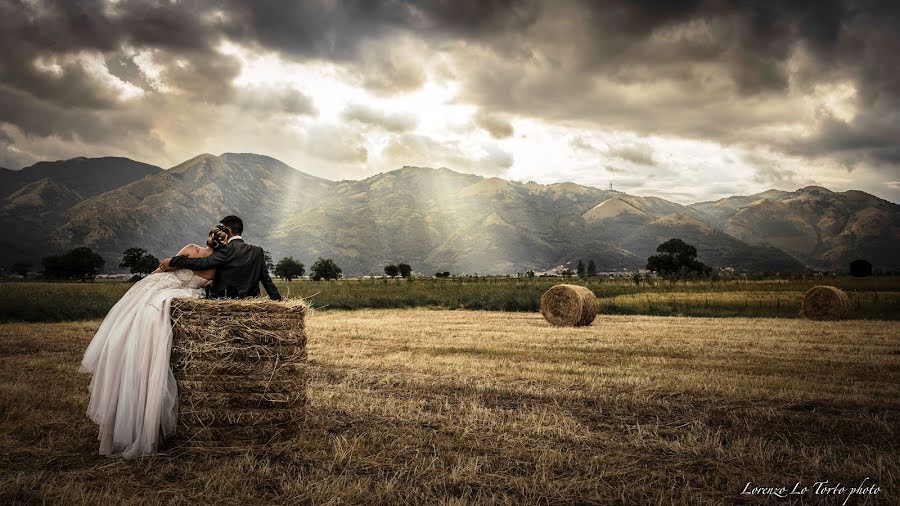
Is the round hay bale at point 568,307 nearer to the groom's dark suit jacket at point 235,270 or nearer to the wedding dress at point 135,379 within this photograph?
the groom's dark suit jacket at point 235,270

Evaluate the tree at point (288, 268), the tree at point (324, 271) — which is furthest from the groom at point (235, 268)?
the tree at point (288, 268)

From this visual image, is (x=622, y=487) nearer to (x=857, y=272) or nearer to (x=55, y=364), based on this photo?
(x=55, y=364)

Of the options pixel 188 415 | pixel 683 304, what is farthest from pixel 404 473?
pixel 683 304

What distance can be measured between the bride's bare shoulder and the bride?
2.02ft

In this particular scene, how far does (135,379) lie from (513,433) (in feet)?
15.0

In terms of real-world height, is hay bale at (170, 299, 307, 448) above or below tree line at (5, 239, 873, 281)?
below

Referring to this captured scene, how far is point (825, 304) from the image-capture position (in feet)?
81.3

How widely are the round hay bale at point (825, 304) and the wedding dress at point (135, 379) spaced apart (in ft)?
88.7

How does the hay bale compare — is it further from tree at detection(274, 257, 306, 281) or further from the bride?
tree at detection(274, 257, 306, 281)

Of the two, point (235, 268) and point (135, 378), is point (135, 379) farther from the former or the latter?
point (235, 268)

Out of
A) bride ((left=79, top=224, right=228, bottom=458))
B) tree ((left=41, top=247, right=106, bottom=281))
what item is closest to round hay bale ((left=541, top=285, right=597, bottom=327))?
bride ((left=79, top=224, right=228, bottom=458))

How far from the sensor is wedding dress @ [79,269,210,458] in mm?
6195

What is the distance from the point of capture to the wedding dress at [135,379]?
6.20m

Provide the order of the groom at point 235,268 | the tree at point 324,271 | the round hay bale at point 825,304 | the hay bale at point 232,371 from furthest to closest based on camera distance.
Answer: the tree at point 324,271 < the round hay bale at point 825,304 < the groom at point 235,268 < the hay bale at point 232,371
